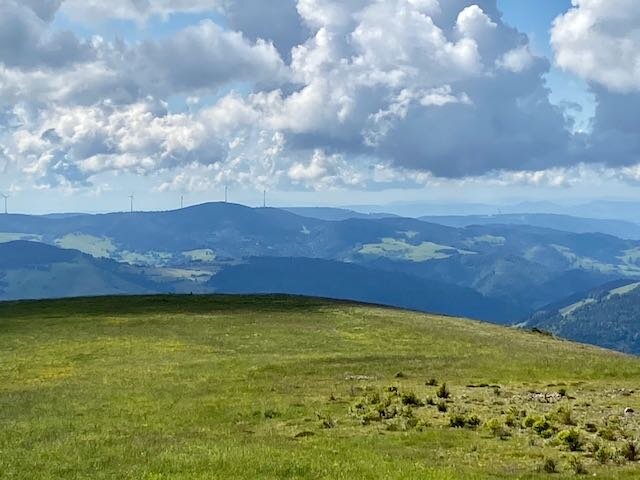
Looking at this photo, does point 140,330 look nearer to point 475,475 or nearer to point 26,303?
point 26,303

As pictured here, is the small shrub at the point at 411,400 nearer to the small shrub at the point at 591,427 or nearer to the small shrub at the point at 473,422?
the small shrub at the point at 473,422

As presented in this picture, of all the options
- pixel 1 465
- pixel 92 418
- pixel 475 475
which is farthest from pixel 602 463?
pixel 92 418

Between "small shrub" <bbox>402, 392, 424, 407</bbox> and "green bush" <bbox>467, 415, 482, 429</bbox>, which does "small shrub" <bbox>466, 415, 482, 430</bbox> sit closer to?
"green bush" <bbox>467, 415, 482, 429</bbox>

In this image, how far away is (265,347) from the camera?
63062 millimetres

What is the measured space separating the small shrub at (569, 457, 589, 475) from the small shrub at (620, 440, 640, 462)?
1.71 metres

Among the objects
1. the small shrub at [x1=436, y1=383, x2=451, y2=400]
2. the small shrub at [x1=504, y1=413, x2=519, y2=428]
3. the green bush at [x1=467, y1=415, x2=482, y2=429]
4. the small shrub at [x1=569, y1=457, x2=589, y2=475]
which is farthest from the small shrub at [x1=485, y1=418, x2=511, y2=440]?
the small shrub at [x1=436, y1=383, x2=451, y2=400]

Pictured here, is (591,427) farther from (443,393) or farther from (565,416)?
(443,393)

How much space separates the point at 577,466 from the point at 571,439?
3946 millimetres

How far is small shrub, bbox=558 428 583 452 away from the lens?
87.3 ft

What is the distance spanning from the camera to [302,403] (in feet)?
123

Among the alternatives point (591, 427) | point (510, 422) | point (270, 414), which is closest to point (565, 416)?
point (591, 427)

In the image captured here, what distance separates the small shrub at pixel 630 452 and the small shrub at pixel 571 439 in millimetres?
1728

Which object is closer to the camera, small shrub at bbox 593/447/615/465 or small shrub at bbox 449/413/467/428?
small shrub at bbox 593/447/615/465

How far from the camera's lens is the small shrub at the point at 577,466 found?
2294 centimetres
